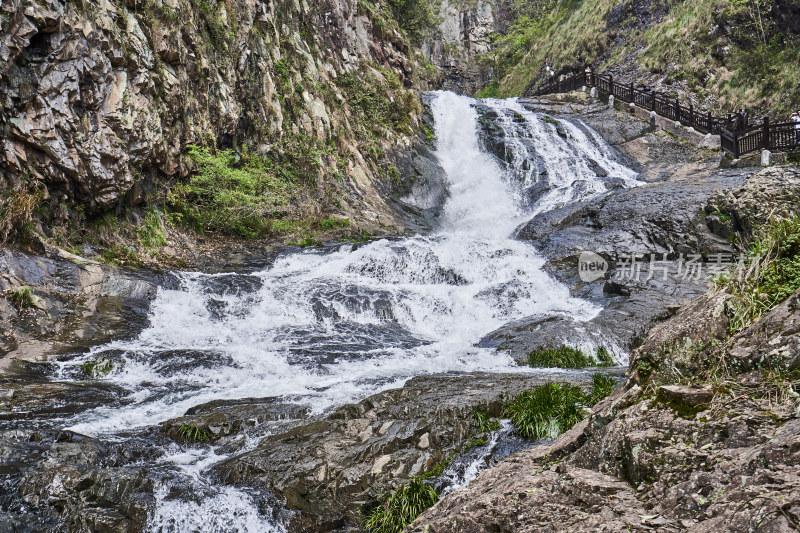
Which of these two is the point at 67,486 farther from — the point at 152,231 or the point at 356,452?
the point at 152,231

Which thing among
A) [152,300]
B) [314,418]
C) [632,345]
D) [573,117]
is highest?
[573,117]

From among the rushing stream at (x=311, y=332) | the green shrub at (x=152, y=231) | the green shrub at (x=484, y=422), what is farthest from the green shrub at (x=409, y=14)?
the green shrub at (x=484, y=422)

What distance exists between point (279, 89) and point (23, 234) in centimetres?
Result: 1242

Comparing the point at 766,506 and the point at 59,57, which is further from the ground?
the point at 59,57

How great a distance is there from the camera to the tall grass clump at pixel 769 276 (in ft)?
9.28

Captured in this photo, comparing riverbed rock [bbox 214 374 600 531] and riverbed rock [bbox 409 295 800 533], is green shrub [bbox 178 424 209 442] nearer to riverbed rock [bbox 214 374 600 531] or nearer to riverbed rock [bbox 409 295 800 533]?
riverbed rock [bbox 214 374 600 531]

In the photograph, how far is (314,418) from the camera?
20.6ft

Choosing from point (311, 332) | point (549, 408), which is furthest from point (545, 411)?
point (311, 332)

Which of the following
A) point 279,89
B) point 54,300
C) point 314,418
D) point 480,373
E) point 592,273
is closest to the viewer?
point 314,418

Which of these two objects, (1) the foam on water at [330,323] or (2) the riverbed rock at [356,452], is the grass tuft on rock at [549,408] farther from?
(1) the foam on water at [330,323]

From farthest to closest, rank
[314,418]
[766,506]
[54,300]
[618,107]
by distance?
[618,107]
[54,300]
[314,418]
[766,506]

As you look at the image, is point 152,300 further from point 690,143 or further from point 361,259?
point 690,143

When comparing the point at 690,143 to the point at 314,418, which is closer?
the point at 314,418

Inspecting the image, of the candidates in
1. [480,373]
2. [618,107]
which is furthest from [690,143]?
[480,373]
